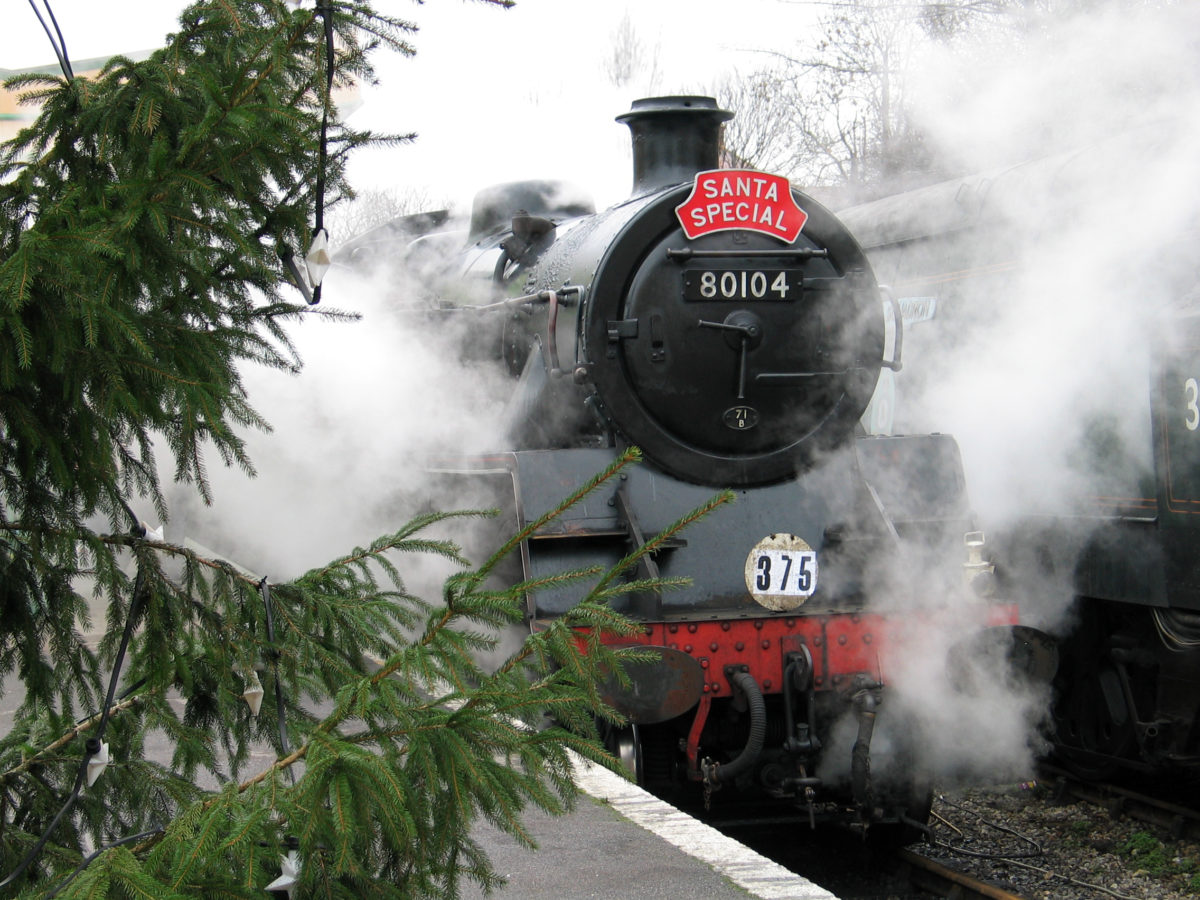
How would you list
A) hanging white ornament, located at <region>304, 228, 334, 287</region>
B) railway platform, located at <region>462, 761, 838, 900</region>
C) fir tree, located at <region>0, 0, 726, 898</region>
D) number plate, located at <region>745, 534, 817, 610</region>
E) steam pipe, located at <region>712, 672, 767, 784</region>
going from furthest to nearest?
number plate, located at <region>745, 534, 817, 610</region>, steam pipe, located at <region>712, 672, 767, 784</region>, railway platform, located at <region>462, 761, 838, 900</region>, hanging white ornament, located at <region>304, 228, 334, 287</region>, fir tree, located at <region>0, 0, 726, 898</region>

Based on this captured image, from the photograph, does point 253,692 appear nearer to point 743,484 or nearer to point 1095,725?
point 743,484

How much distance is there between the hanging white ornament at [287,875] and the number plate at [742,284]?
3.36 m

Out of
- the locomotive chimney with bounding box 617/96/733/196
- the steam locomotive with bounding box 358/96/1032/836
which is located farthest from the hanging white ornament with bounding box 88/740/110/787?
the locomotive chimney with bounding box 617/96/733/196

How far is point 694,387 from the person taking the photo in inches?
189

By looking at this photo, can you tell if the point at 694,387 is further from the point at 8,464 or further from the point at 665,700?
the point at 8,464

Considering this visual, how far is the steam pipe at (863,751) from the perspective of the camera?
424 cm

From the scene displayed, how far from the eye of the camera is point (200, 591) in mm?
2184

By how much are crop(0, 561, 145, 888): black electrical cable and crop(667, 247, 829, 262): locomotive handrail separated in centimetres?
300

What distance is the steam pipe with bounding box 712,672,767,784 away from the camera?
13.8 feet

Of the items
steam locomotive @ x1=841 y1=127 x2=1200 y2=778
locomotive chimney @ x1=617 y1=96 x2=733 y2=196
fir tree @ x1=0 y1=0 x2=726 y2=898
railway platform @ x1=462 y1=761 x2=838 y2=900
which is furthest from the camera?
steam locomotive @ x1=841 y1=127 x2=1200 y2=778

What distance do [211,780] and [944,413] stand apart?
166 inches

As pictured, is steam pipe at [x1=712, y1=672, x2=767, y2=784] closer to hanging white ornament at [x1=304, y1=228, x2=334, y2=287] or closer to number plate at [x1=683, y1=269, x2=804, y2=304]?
number plate at [x1=683, y1=269, x2=804, y2=304]

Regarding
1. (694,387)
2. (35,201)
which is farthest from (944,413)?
(35,201)

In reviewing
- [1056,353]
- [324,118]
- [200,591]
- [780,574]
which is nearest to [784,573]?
[780,574]
